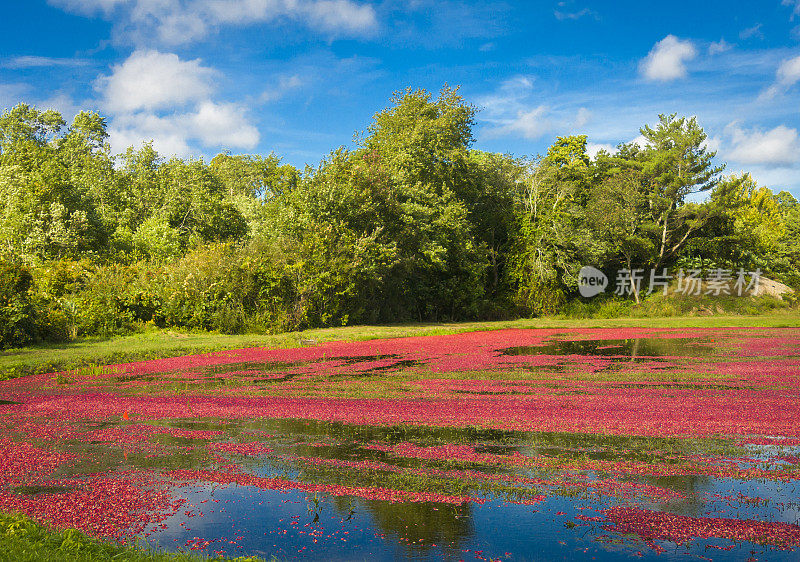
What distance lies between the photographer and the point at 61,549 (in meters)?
4.65

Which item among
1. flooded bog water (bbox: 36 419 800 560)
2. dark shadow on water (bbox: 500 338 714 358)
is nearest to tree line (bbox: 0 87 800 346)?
dark shadow on water (bbox: 500 338 714 358)

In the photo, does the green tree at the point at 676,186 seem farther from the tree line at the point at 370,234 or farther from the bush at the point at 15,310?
the bush at the point at 15,310

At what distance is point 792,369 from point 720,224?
3477cm

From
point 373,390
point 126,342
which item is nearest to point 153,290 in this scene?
point 126,342

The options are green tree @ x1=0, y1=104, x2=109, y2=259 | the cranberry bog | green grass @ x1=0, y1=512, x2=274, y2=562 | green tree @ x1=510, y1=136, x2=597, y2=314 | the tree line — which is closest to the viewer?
green grass @ x1=0, y1=512, x2=274, y2=562

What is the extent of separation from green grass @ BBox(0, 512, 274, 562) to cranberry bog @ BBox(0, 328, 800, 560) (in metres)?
0.35

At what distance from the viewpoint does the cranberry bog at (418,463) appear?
525 cm

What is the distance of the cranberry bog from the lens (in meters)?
5.25

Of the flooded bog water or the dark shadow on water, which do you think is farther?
the dark shadow on water

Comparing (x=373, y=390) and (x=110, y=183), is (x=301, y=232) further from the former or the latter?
(x=110, y=183)

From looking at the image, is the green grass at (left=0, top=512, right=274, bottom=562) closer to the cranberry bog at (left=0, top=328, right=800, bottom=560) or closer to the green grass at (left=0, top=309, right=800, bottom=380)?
the cranberry bog at (left=0, top=328, right=800, bottom=560)

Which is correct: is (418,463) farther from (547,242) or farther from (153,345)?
(547,242)

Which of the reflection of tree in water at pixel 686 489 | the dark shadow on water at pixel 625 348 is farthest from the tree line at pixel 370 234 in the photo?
the reflection of tree in water at pixel 686 489

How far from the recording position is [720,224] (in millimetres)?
46562
